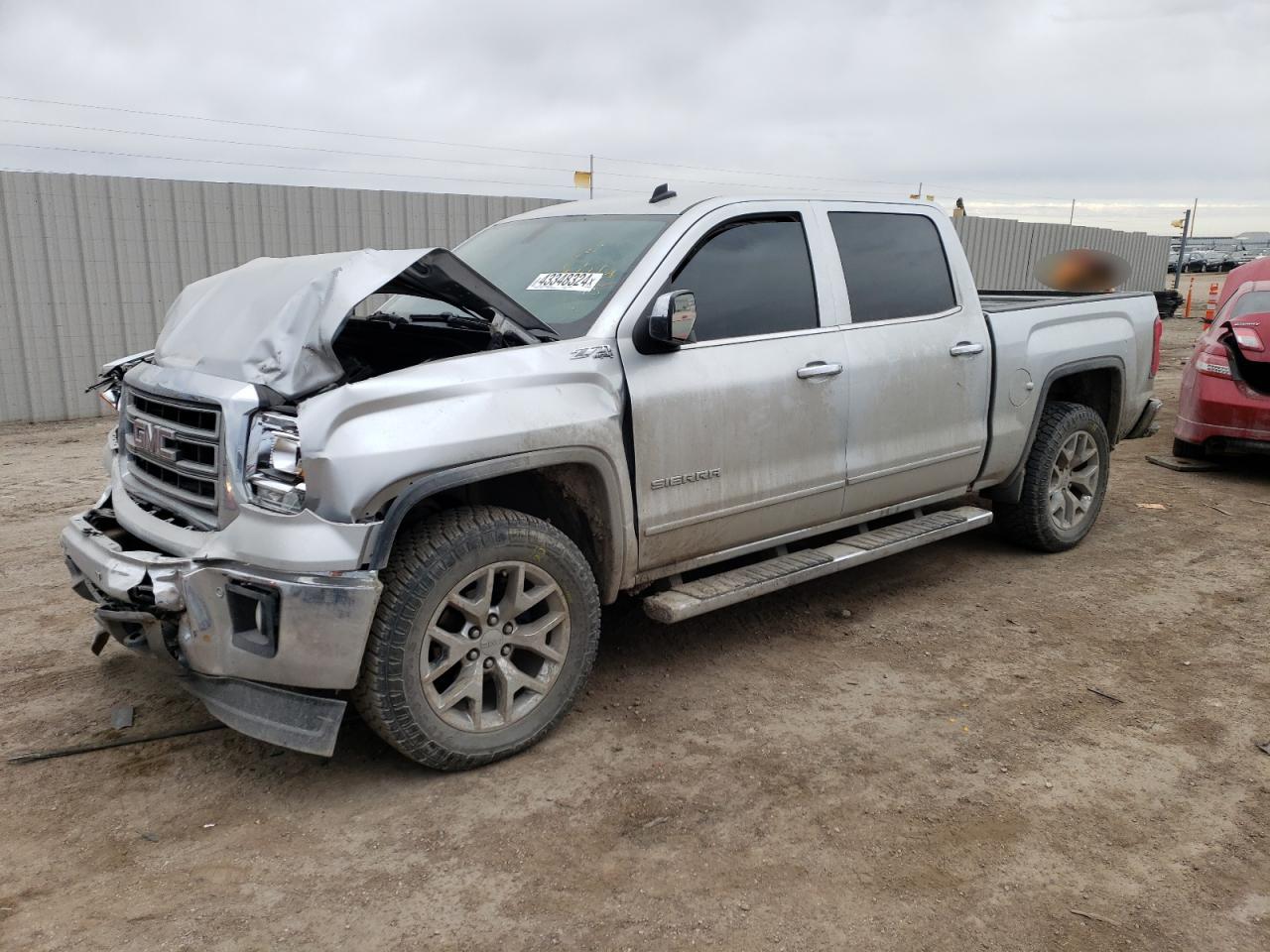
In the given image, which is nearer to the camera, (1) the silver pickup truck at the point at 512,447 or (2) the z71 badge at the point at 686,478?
(1) the silver pickup truck at the point at 512,447

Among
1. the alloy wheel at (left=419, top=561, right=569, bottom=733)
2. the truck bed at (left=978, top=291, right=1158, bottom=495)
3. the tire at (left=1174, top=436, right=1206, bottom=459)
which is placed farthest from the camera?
the tire at (left=1174, top=436, right=1206, bottom=459)

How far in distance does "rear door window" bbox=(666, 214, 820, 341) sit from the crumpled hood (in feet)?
2.41

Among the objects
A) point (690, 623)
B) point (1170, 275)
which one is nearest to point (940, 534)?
point (690, 623)

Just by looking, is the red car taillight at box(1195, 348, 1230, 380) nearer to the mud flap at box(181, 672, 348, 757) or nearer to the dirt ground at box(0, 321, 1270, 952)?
the dirt ground at box(0, 321, 1270, 952)

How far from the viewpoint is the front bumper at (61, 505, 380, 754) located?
9.91 feet

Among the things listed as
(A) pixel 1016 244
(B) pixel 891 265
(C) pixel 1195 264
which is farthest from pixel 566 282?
(C) pixel 1195 264

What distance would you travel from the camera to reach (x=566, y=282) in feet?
13.4

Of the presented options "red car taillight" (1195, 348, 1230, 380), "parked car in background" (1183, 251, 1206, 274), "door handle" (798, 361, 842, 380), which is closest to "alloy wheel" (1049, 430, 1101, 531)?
"door handle" (798, 361, 842, 380)

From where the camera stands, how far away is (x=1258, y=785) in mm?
3438

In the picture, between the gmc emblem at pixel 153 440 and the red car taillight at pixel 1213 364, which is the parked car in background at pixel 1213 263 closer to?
the red car taillight at pixel 1213 364

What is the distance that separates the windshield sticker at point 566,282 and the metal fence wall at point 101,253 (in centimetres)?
773

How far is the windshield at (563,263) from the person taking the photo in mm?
3908

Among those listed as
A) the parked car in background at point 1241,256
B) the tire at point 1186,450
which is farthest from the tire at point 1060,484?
the parked car in background at point 1241,256

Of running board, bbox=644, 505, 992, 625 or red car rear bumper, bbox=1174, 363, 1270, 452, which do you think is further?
red car rear bumper, bbox=1174, 363, 1270, 452
